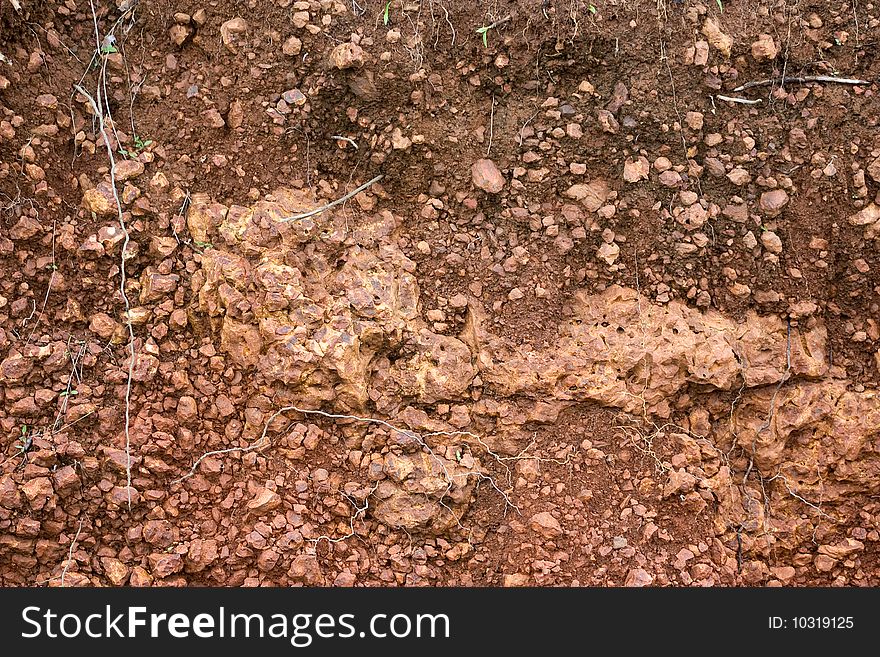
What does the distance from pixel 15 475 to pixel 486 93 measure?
211 centimetres

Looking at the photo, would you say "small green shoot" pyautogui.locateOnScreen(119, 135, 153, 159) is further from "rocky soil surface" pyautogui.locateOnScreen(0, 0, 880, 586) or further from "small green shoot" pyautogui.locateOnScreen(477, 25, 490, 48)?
"small green shoot" pyautogui.locateOnScreen(477, 25, 490, 48)

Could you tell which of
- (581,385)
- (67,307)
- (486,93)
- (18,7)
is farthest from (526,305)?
(18,7)

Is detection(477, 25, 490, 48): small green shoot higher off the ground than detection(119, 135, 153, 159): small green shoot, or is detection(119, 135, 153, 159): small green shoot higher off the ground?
detection(477, 25, 490, 48): small green shoot

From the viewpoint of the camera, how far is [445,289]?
10.1 feet

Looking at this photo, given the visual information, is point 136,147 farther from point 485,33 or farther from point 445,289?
point 485,33

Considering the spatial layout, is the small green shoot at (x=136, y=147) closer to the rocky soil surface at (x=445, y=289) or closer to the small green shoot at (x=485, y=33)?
the rocky soil surface at (x=445, y=289)

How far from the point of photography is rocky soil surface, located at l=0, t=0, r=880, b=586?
9.49ft

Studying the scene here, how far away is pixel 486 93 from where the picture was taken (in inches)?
123

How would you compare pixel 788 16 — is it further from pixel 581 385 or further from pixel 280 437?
pixel 280 437

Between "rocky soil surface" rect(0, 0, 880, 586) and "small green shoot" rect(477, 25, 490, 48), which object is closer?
"rocky soil surface" rect(0, 0, 880, 586)

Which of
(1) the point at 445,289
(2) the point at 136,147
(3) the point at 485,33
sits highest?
(3) the point at 485,33

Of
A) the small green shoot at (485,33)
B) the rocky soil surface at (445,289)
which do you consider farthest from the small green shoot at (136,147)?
the small green shoot at (485,33)

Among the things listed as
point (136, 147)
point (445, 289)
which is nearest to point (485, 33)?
point (445, 289)

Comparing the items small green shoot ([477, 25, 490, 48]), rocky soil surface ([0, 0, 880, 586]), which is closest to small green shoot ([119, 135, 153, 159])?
rocky soil surface ([0, 0, 880, 586])
